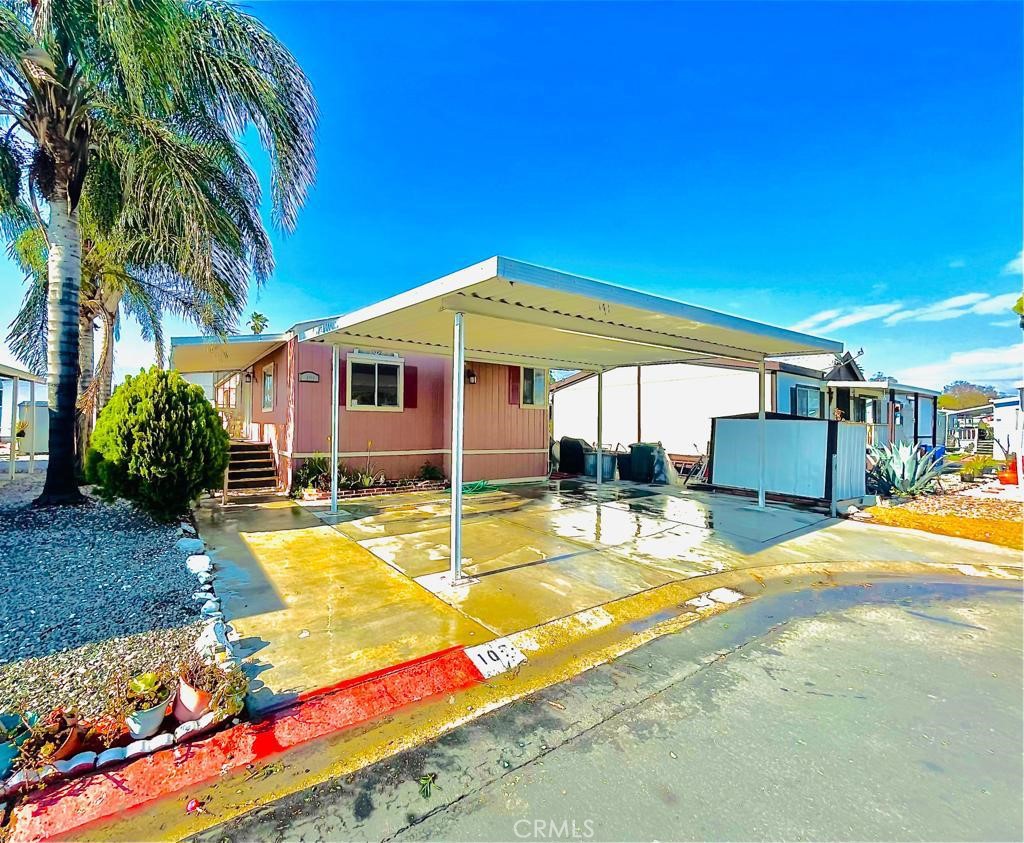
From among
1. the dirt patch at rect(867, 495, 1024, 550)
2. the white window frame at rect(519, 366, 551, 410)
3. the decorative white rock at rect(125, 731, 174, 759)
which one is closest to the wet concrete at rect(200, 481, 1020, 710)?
the decorative white rock at rect(125, 731, 174, 759)

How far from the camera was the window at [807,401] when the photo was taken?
14.7m

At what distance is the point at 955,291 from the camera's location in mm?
17141

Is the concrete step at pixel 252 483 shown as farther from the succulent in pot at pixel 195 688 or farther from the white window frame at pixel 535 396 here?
the succulent in pot at pixel 195 688

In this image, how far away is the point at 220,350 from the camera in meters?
9.31

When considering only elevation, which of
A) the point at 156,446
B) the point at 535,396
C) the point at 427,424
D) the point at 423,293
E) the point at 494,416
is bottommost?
the point at 156,446

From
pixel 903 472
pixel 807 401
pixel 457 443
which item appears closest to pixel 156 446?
pixel 457 443

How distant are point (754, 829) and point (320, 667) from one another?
228 centimetres

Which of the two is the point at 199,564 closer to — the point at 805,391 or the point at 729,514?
the point at 729,514

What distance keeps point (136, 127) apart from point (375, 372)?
Answer: 4860 mm

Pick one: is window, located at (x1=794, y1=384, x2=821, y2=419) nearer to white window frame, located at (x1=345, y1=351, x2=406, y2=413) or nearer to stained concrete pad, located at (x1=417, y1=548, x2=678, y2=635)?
white window frame, located at (x1=345, y1=351, x2=406, y2=413)

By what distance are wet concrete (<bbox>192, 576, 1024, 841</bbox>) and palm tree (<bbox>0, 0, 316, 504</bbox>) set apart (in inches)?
265

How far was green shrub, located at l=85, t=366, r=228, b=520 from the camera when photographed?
17.1 ft

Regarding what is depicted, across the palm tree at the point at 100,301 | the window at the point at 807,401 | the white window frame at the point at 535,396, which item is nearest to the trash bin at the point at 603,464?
the white window frame at the point at 535,396

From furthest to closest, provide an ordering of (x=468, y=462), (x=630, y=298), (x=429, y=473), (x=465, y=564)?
(x=468, y=462), (x=429, y=473), (x=465, y=564), (x=630, y=298)
